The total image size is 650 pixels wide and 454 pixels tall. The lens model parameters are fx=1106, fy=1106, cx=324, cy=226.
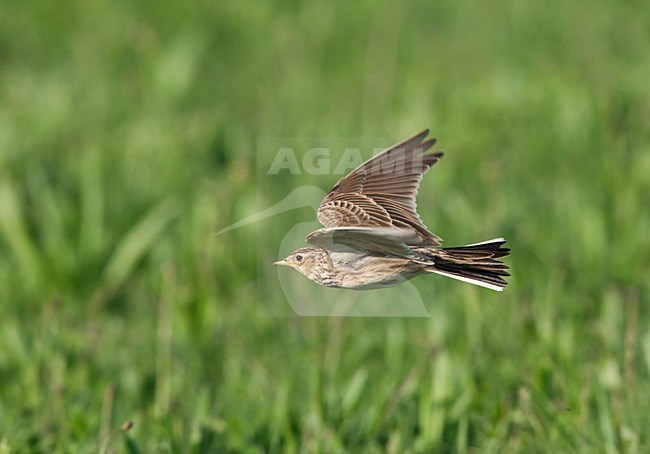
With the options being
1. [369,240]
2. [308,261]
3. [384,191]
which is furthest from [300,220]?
[369,240]

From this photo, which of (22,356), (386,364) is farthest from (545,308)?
(22,356)

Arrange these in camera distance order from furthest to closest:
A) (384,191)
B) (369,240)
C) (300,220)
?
1. (300,220)
2. (384,191)
3. (369,240)

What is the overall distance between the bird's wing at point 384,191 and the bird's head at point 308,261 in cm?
6

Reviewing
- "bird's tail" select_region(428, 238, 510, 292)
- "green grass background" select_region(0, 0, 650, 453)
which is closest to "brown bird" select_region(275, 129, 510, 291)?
"bird's tail" select_region(428, 238, 510, 292)

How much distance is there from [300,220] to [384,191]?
3221mm

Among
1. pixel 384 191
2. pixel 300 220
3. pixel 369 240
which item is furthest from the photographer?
pixel 300 220

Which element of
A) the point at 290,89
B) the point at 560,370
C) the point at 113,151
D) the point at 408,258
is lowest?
the point at 560,370

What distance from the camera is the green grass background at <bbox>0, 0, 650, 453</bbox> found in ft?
12.1

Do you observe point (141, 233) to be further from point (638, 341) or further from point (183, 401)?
point (638, 341)

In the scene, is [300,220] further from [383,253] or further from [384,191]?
[383,253]

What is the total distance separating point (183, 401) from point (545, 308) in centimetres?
142

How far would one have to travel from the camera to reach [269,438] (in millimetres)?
3625

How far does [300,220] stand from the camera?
527 cm

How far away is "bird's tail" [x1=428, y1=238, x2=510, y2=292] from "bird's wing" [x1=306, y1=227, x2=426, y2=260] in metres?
0.04
